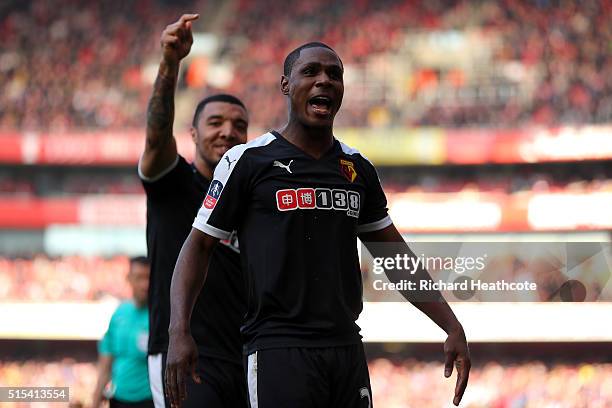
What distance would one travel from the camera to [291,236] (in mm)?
2971

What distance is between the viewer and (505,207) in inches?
854

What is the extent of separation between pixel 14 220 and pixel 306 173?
2195 centimetres

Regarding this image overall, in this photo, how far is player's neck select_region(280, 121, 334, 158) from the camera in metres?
3.11

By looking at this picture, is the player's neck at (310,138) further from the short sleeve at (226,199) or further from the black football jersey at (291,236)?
the short sleeve at (226,199)

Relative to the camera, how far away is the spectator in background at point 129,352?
6.11 metres

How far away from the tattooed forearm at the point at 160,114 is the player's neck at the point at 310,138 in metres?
0.96

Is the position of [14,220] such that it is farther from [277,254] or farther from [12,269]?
[277,254]

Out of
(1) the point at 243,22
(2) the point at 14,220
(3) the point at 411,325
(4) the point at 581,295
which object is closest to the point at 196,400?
(4) the point at 581,295

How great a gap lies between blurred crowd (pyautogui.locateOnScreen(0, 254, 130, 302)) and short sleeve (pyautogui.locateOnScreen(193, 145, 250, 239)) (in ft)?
61.2

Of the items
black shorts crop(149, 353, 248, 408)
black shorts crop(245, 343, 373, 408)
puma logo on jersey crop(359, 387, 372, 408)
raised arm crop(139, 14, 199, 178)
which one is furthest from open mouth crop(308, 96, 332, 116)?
black shorts crop(149, 353, 248, 408)

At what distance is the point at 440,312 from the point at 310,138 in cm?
73

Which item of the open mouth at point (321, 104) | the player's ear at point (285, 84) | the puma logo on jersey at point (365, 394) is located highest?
the player's ear at point (285, 84)

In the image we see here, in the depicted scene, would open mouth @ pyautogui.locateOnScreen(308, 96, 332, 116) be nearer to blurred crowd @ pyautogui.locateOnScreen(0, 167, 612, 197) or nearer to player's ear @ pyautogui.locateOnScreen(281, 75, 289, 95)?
player's ear @ pyautogui.locateOnScreen(281, 75, 289, 95)

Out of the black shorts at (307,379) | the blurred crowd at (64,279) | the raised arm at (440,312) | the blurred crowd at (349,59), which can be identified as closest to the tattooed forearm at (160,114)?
the raised arm at (440,312)
